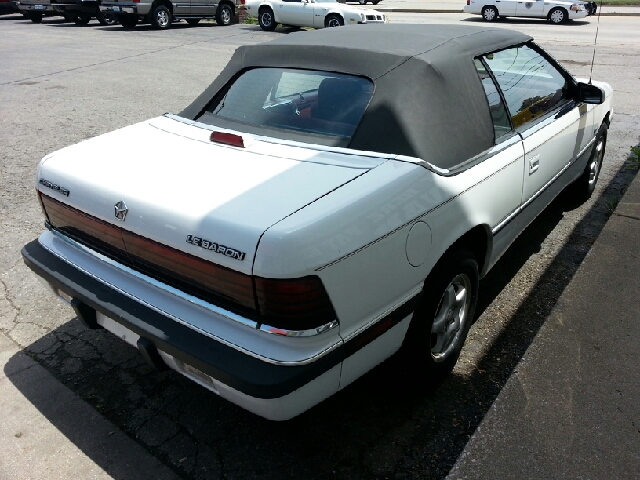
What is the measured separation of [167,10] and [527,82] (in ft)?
57.7

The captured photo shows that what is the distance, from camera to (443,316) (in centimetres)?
287

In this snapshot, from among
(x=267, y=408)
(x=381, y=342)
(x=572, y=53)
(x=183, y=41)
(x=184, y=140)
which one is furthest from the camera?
(x=183, y=41)

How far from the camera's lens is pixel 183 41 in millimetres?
16094

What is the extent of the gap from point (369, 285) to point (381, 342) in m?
0.31

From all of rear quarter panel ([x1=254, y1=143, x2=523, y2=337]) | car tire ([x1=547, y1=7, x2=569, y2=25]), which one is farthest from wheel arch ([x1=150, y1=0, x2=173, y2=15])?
rear quarter panel ([x1=254, y1=143, x2=523, y2=337])

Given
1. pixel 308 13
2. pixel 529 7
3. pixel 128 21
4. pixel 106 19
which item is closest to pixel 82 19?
pixel 106 19

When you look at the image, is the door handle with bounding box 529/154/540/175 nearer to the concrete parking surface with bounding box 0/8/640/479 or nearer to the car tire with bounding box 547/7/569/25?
the concrete parking surface with bounding box 0/8/640/479

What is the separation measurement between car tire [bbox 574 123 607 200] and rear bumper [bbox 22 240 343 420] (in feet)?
12.0

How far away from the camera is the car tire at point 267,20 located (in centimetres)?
1858

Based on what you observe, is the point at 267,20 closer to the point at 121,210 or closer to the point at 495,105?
the point at 495,105

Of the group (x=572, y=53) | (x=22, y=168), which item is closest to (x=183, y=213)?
(x=22, y=168)

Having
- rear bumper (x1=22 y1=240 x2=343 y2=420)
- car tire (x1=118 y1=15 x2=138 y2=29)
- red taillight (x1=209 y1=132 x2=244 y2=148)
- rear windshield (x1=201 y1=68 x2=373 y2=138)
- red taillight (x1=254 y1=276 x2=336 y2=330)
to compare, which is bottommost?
car tire (x1=118 y1=15 x2=138 y2=29)

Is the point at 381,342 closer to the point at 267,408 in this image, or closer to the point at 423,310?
the point at 423,310

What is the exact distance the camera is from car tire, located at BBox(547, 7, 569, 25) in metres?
19.2
